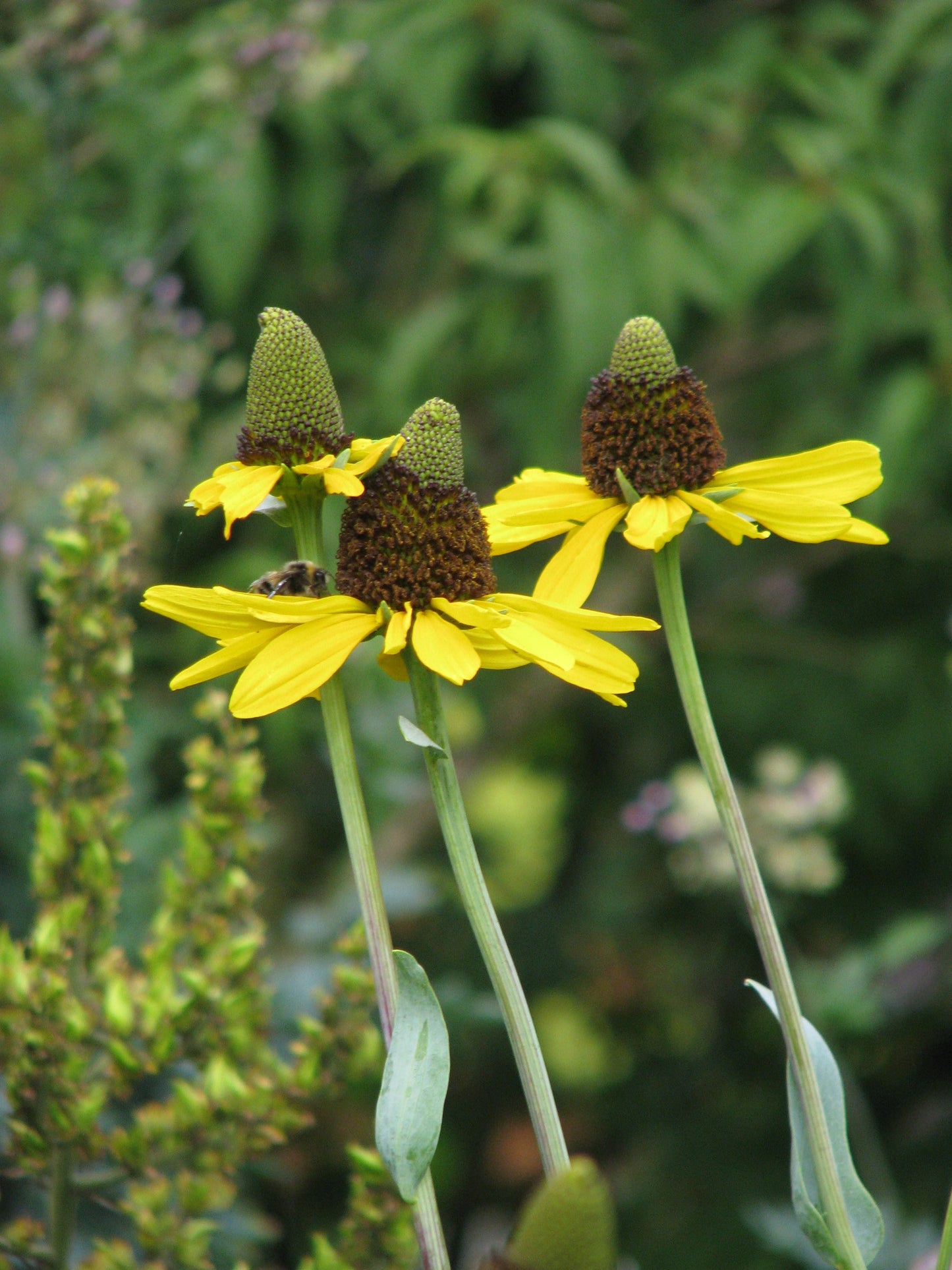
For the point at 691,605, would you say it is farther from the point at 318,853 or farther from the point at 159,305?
the point at 159,305

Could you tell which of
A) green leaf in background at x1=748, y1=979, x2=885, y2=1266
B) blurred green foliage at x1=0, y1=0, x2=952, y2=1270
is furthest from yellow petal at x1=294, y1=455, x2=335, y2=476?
blurred green foliage at x1=0, y1=0, x2=952, y2=1270

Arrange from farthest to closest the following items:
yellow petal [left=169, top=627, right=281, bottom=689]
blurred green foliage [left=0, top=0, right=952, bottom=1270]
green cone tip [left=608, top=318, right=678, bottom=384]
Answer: blurred green foliage [left=0, top=0, right=952, bottom=1270] < green cone tip [left=608, top=318, right=678, bottom=384] < yellow petal [left=169, top=627, right=281, bottom=689]

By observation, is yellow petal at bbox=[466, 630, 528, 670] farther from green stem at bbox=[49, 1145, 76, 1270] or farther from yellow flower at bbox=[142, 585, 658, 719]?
green stem at bbox=[49, 1145, 76, 1270]

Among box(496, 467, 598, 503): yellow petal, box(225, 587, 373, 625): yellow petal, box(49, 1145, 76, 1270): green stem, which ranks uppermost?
box(496, 467, 598, 503): yellow petal

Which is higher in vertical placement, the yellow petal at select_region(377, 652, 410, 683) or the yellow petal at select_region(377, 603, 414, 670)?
the yellow petal at select_region(377, 603, 414, 670)

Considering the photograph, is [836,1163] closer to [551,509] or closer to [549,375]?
[551,509]

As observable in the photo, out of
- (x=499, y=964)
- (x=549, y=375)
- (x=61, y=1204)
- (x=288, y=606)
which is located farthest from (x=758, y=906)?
(x=549, y=375)

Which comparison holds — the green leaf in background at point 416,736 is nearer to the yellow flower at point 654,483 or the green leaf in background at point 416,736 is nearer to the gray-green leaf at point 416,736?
the gray-green leaf at point 416,736

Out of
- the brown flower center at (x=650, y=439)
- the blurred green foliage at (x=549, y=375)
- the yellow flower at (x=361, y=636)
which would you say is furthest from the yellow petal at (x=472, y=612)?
the blurred green foliage at (x=549, y=375)

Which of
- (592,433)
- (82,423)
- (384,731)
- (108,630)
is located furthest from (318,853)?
(592,433)
